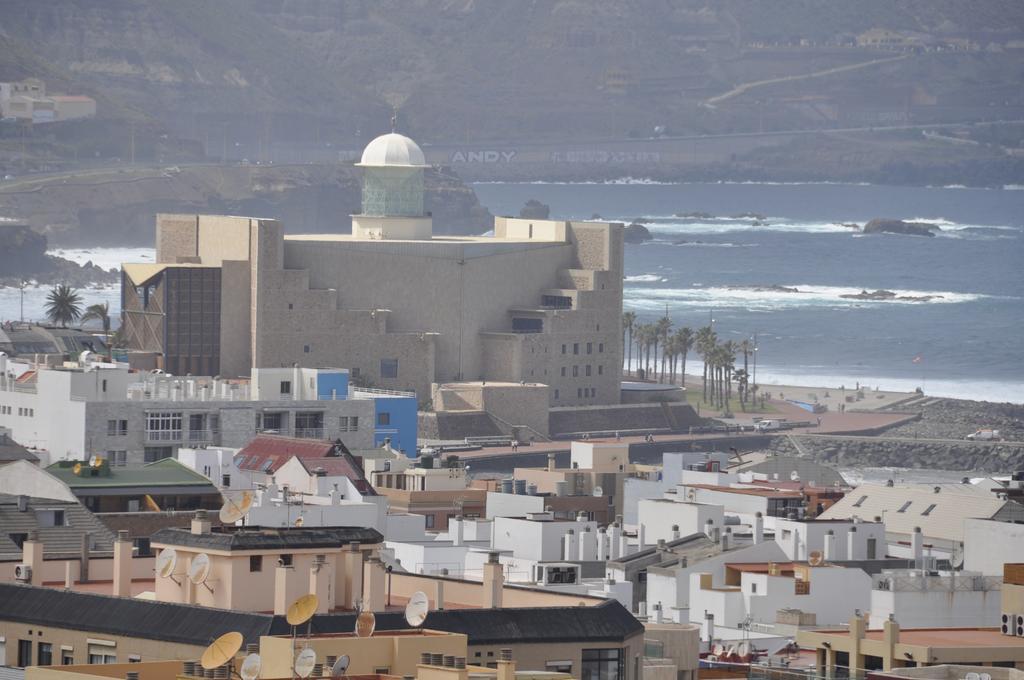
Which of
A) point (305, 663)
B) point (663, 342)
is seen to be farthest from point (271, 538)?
point (663, 342)

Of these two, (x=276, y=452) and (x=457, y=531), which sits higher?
(x=276, y=452)

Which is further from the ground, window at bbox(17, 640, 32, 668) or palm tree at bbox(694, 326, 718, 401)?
palm tree at bbox(694, 326, 718, 401)

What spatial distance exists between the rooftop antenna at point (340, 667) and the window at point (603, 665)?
4.47 metres

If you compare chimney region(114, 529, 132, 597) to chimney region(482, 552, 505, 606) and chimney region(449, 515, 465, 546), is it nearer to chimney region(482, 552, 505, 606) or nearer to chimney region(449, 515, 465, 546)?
chimney region(482, 552, 505, 606)

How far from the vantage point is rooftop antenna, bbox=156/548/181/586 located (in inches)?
1128

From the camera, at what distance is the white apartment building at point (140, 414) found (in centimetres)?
6600

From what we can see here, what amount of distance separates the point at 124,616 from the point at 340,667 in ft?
15.5

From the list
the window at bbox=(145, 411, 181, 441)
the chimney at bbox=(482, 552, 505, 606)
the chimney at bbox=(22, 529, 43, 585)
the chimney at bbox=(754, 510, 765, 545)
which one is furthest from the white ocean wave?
the chimney at bbox=(482, 552, 505, 606)

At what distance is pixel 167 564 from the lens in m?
28.6

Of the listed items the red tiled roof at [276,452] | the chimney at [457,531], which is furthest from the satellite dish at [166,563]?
the red tiled roof at [276,452]

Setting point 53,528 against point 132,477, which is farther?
point 132,477

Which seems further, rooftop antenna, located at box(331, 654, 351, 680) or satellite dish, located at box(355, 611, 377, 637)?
satellite dish, located at box(355, 611, 377, 637)

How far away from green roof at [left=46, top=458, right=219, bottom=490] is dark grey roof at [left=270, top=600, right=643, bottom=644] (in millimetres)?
19371

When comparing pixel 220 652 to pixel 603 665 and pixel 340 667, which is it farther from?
pixel 603 665
